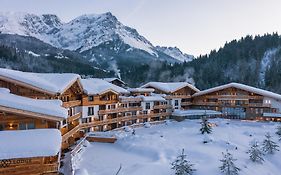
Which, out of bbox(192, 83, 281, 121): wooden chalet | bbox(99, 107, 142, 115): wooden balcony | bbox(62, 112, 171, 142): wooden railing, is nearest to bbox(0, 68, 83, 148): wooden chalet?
bbox(62, 112, 171, 142): wooden railing

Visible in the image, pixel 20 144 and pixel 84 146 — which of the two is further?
pixel 84 146

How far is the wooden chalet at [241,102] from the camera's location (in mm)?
56125

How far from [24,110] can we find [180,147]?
20.3m

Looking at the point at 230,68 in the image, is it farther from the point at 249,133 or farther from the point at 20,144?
the point at 20,144

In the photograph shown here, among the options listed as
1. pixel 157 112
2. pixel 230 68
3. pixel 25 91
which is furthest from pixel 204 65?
pixel 25 91

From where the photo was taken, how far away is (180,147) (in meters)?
33.6

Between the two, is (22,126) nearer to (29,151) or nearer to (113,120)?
(29,151)

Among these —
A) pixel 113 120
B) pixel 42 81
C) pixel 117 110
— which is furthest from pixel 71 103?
pixel 117 110

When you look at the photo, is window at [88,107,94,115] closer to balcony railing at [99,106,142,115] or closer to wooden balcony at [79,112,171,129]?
wooden balcony at [79,112,171,129]

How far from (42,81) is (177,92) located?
39.6 m

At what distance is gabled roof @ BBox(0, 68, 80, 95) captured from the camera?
24644mm

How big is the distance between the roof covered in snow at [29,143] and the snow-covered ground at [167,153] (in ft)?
22.3

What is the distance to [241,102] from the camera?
5956 centimetres

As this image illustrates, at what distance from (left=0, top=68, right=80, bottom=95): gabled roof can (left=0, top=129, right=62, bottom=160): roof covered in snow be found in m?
7.38
